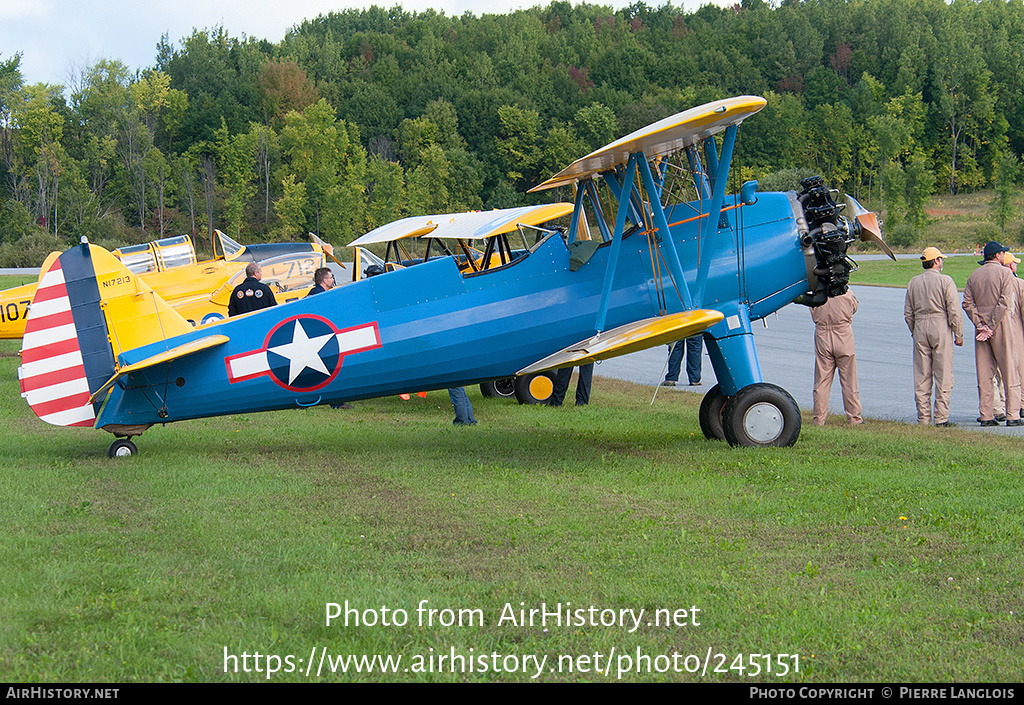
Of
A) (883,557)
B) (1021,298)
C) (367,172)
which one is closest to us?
(883,557)

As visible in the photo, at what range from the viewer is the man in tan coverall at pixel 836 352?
9.81m

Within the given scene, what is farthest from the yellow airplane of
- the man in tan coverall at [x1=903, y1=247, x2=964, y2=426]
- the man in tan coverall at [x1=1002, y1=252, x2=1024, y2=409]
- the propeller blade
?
the man in tan coverall at [x1=1002, y1=252, x2=1024, y2=409]

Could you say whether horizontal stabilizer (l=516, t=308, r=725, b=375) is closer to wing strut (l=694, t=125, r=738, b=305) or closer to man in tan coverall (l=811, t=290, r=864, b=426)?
wing strut (l=694, t=125, r=738, b=305)

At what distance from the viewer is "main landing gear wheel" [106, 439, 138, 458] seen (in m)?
8.31

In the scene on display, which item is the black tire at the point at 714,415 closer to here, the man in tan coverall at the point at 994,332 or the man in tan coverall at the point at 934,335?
the man in tan coverall at the point at 934,335

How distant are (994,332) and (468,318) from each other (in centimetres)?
610

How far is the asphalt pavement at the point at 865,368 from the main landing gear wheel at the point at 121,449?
636 centimetres

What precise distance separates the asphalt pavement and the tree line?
142ft

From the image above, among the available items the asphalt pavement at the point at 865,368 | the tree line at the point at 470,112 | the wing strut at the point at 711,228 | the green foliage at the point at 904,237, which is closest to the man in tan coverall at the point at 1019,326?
the asphalt pavement at the point at 865,368

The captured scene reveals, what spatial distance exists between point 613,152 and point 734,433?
9.10ft

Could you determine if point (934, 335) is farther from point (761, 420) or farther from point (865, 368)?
point (865, 368)

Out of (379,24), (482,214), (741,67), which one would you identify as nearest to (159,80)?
(379,24)

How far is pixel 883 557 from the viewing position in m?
4.94

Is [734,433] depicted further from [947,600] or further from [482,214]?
[482,214]
